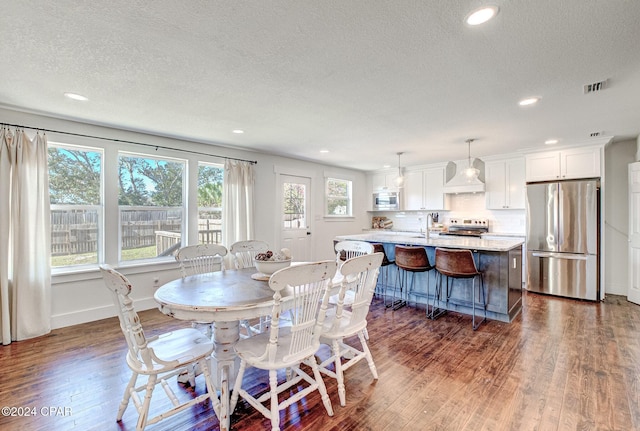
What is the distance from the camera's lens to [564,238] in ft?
15.0

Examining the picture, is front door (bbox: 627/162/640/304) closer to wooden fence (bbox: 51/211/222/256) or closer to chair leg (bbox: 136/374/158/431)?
chair leg (bbox: 136/374/158/431)

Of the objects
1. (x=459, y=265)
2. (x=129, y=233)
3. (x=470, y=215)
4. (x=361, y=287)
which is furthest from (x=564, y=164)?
(x=129, y=233)

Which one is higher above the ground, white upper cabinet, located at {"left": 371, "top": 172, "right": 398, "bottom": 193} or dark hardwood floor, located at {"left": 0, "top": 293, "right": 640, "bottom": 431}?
white upper cabinet, located at {"left": 371, "top": 172, "right": 398, "bottom": 193}

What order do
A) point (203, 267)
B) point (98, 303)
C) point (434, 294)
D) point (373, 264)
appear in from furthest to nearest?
point (434, 294) < point (98, 303) < point (203, 267) < point (373, 264)

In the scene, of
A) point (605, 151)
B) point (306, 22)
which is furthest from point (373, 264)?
point (605, 151)

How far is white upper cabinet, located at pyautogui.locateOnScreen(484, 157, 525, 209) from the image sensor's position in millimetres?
5238

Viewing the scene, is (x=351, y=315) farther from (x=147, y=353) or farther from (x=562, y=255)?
(x=562, y=255)

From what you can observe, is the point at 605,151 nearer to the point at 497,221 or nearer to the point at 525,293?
the point at 497,221

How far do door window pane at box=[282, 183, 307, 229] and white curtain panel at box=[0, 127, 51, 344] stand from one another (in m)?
3.38

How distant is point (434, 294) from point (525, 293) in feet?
6.68

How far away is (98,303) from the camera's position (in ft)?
12.0

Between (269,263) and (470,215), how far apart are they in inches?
201

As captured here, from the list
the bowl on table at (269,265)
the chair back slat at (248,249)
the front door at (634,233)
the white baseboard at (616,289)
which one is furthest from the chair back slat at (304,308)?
the white baseboard at (616,289)

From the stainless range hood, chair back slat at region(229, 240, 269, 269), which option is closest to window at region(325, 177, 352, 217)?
the stainless range hood
